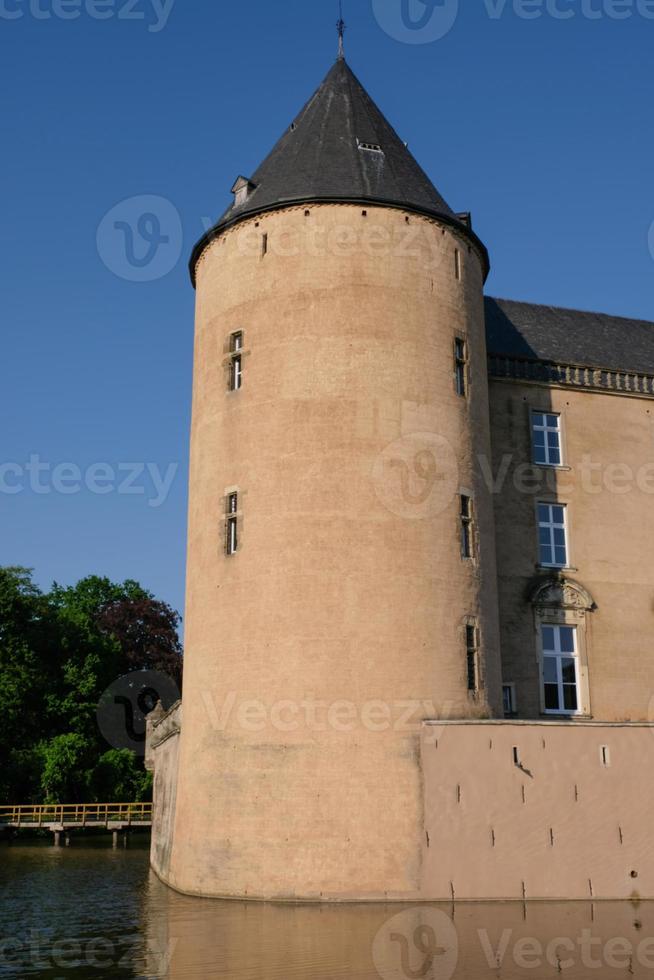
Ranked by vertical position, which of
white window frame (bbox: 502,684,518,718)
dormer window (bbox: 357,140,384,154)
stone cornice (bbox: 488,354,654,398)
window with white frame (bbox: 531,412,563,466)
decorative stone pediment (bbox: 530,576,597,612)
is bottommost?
white window frame (bbox: 502,684,518,718)

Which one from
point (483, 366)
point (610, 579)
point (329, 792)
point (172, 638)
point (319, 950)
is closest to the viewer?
point (319, 950)

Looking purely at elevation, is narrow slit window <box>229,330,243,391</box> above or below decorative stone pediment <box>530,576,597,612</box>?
above

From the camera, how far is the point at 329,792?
→ 19266 millimetres

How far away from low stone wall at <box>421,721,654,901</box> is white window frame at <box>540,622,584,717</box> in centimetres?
386

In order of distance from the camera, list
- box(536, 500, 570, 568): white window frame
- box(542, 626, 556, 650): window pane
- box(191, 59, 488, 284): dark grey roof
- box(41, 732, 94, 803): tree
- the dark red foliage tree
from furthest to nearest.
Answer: the dark red foliage tree
box(41, 732, 94, 803): tree
box(536, 500, 570, 568): white window frame
box(542, 626, 556, 650): window pane
box(191, 59, 488, 284): dark grey roof

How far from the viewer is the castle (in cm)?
1933

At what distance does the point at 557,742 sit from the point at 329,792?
4668 millimetres

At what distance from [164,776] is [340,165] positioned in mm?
15856

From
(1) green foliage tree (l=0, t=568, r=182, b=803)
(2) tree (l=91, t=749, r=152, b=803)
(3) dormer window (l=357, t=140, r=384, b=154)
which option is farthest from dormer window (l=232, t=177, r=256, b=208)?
(2) tree (l=91, t=749, r=152, b=803)

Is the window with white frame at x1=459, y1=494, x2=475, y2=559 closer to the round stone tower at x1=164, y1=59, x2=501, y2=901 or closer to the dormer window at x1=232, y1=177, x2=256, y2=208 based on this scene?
the round stone tower at x1=164, y1=59, x2=501, y2=901

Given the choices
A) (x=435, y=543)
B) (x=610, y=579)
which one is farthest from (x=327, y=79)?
(x=610, y=579)

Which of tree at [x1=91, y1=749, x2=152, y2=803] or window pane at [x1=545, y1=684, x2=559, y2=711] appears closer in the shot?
window pane at [x1=545, y1=684, x2=559, y2=711]

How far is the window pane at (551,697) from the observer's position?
24328mm

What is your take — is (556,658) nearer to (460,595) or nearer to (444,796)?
(460,595)
